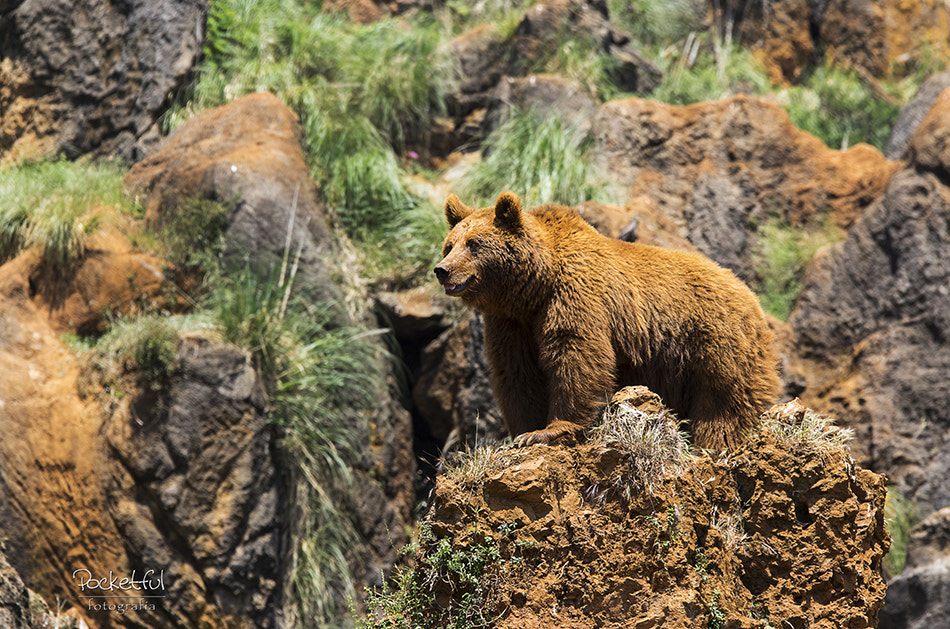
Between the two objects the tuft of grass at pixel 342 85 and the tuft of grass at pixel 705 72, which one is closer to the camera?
the tuft of grass at pixel 342 85

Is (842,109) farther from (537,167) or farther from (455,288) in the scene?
(455,288)

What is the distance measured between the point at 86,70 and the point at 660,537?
9.79 m

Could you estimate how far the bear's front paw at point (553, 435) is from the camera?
5.36 metres

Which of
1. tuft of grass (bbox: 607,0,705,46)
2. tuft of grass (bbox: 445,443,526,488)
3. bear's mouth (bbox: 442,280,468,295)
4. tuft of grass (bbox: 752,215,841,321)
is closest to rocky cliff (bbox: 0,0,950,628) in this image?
tuft of grass (bbox: 445,443,526,488)

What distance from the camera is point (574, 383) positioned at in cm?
545

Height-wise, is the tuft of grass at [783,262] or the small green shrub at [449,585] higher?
the small green shrub at [449,585]

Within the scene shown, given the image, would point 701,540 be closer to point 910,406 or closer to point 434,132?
point 910,406

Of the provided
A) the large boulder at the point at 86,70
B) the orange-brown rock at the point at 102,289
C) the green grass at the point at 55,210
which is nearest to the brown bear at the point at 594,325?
the orange-brown rock at the point at 102,289

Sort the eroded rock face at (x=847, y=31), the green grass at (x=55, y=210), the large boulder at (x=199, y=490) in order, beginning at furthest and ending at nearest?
1. the eroded rock face at (x=847, y=31)
2. the green grass at (x=55, y=210)
3. the large boulder at (x=199, y=490)

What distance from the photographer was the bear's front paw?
5.36 metres

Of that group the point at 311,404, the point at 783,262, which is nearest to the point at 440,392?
the point at 311,404

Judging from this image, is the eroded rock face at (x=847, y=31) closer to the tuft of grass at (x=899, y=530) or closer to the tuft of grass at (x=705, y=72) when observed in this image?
the tuft of grass at (x=705, y=72)

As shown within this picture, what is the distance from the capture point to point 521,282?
5.69m

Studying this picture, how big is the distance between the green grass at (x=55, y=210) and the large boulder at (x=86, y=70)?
130 cm
